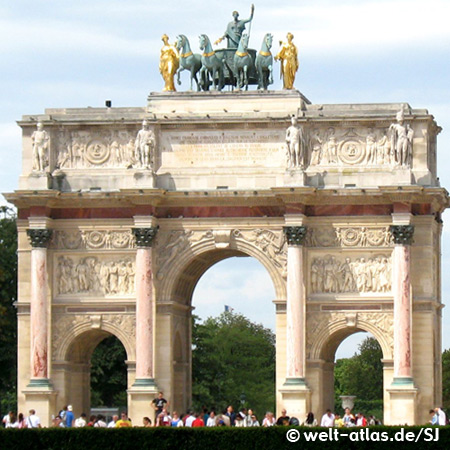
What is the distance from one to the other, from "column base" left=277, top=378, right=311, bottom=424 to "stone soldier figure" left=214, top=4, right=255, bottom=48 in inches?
471

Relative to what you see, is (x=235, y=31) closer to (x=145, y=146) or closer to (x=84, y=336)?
(x=145, y=146)

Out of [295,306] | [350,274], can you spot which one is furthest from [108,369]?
[350,274]

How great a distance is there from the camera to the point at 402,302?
62594 millimetres

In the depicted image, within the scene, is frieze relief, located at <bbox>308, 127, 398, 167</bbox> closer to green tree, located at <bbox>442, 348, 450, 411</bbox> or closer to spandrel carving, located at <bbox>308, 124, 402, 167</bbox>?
spandrel carving, located at <bbox>308, 124, 402, 167</bbox>

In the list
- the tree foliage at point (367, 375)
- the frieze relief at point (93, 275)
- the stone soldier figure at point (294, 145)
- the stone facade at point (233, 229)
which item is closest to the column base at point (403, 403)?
the stone facade at point (233, 229)

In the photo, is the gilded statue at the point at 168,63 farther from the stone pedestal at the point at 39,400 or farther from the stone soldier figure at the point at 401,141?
the stone pedestal at the point at 39,400

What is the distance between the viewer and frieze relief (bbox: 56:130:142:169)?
65.4 m

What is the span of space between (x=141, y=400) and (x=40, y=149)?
914 centimetres

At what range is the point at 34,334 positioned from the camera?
211ft

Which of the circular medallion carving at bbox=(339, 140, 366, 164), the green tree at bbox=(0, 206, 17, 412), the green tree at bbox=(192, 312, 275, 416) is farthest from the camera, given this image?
the green tree at bbox=(192, 312, 275, 416)

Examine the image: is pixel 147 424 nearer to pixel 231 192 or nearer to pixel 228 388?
pixel 231 192

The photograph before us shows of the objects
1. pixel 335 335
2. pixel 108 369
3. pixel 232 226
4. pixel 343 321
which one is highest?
pixel 232 226

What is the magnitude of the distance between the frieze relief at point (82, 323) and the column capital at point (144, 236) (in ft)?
8.54

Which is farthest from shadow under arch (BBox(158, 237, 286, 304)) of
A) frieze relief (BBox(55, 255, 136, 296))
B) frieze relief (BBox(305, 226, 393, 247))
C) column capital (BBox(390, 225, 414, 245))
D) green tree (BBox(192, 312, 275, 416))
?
green tree (BBox(192, 312, 275, 416))
